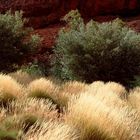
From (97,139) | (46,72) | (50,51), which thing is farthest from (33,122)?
(50,51)

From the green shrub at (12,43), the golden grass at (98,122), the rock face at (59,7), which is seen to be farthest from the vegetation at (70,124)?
the rock face at (59,7)

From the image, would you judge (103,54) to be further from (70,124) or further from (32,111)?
(70,124)

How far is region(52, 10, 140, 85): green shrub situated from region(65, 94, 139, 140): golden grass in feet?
36.5

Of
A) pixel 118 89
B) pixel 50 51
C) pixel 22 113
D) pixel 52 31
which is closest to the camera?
pixel 22 113

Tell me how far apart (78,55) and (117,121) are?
12128mm

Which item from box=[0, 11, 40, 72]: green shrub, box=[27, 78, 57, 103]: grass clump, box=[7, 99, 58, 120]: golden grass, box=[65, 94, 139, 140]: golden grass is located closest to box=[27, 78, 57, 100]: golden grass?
box=[27, 78, 57, 103]: grass clump

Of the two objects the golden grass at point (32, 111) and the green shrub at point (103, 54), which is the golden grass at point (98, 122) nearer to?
the golden grass at point (32, 111)

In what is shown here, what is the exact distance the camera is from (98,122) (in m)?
6.95

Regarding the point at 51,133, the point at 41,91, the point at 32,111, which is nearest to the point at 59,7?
the point at 41,91

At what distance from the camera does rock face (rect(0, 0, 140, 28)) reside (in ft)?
106

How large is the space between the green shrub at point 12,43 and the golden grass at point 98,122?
1200 cm

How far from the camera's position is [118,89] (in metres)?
14.5

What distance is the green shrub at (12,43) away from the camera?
19.5 metres

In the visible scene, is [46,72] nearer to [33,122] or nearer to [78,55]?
[78,55]
